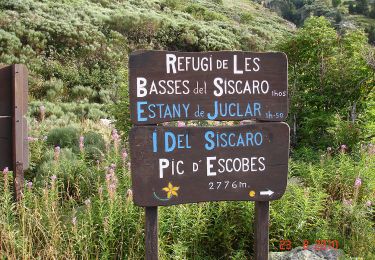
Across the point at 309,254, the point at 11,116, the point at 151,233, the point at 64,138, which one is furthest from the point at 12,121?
the point at 64,138

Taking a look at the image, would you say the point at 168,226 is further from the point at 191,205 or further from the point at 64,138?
the point at 64,138

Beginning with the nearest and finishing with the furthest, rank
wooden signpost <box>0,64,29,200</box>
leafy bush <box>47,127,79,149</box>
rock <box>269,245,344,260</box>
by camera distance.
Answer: rock <box>269,245,344,260</box> < wooden signpost <box>0,64,29,200</box> < leafy bush <box>47,127,79,149</box>

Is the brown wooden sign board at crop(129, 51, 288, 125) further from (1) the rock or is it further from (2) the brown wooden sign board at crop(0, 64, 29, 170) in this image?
(2) the brown wooden sign board at crop(0, 64, 29, 170)

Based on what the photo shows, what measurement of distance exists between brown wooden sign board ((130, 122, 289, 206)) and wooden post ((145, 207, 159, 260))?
10 centimetres

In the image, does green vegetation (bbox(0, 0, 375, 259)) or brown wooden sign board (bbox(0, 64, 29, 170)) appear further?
brown wooden sign board (bbox(0, 64, 29, 170))

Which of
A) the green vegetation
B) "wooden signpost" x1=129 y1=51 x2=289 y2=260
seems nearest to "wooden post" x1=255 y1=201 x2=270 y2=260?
"wooden signpost" x1=129 y1=51 x2=289 y2=260

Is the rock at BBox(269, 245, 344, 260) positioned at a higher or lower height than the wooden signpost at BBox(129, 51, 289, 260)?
lower

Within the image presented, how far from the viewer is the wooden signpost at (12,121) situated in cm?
398

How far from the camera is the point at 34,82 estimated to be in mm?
13445

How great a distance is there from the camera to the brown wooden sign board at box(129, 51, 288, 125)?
279cm

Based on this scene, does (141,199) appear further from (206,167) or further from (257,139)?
(257,139)

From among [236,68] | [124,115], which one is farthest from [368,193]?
[124,115]

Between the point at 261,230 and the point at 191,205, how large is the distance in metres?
0.73

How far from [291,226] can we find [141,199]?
4.55 feet
